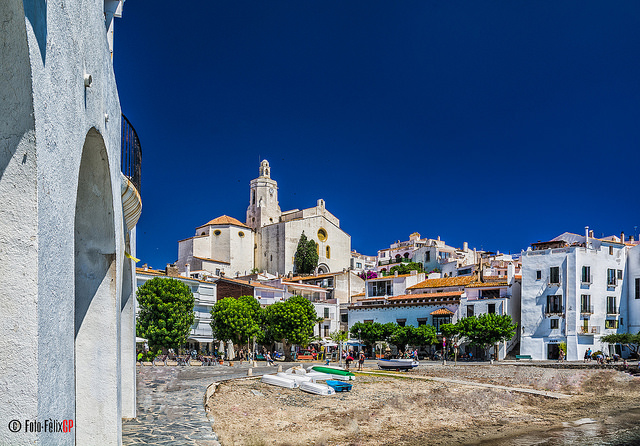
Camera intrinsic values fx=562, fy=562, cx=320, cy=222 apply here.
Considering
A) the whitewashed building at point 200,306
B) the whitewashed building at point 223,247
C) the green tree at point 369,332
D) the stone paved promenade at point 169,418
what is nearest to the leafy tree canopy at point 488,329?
the green tree at point 369,332

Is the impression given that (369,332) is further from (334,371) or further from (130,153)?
(130,153)

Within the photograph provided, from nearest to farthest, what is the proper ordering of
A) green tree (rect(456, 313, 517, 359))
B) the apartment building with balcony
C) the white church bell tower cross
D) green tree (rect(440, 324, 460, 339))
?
green tree (rect(456, 313, 517, 359)) < the apartment building with balcony < green tree (rect(440, 324, 460, 339)) < the white church bell tower cross

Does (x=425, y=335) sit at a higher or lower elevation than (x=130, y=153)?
lower

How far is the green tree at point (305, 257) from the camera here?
344 feet

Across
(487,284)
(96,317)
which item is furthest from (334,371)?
(487,284)

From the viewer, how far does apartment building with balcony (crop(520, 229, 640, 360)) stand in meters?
56.2

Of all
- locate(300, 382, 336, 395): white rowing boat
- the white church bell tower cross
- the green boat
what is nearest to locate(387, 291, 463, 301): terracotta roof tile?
the green boat

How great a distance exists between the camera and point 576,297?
56.2 m

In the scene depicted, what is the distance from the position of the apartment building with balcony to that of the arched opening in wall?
56.0 m

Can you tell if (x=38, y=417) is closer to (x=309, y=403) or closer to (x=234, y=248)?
(x=309, y=403)

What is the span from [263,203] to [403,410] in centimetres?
9649

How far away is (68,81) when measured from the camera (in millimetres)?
3998

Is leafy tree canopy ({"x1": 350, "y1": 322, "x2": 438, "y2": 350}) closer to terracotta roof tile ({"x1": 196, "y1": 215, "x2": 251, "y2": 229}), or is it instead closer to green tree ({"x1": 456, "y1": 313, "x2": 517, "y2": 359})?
green tree ({"x1": 456, "y1": 313, "x2": 517, "y2": 359})

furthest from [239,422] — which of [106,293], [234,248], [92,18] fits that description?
[234,248]
